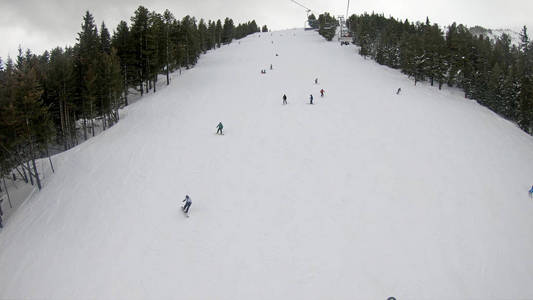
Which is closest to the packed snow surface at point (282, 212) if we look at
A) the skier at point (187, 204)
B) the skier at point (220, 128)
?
the skier at point (187, 204)

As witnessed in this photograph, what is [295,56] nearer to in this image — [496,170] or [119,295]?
[496,170]

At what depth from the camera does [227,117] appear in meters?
32.1

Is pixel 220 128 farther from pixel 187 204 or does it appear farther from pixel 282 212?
pixel 282 212

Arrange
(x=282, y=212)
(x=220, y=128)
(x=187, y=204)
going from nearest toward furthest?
(x=187, y=204) < (x=282, y=212) < (x=220, y=128)

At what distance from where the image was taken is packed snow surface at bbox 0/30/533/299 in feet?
47.4

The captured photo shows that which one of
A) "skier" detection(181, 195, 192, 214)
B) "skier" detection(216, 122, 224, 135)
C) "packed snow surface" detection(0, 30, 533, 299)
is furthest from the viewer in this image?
"skier" detection(216, 122, 224, 135)

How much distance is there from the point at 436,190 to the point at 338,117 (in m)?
13.5

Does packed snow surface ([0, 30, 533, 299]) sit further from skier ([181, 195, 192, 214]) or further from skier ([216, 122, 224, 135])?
skier ([216, 122, 224, 135])

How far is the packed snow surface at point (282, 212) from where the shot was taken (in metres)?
14.5

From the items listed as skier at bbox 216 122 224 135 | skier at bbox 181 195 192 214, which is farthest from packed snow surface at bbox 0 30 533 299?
skier at bbox 216 122 224 135

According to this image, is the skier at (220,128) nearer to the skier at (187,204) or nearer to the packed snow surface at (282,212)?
the packed snow surface at (282,212)

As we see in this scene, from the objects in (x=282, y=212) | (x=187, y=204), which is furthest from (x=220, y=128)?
(x=282, y=212)

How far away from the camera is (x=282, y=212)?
59.6 feet

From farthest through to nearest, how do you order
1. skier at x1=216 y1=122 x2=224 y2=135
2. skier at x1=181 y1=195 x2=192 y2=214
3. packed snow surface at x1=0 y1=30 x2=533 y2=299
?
1. skier at x1=216 y1=122 x2=224 y2=135
2. skier at x1=181 y1=195 x2=192 y2=214
3. packed snow surface at x1=0 y1=30 x2=533 y2=299
